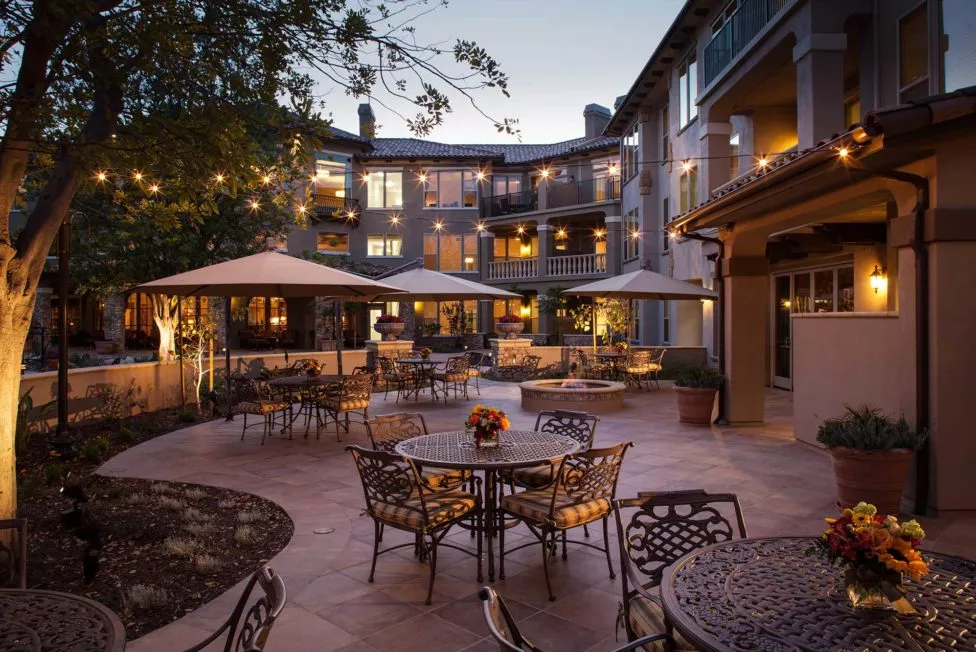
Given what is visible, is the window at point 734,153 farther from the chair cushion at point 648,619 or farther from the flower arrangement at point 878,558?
the flower arrangement at point 878,558

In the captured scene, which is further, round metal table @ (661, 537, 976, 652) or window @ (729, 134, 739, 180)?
window @ (729, 134, 739, 180)

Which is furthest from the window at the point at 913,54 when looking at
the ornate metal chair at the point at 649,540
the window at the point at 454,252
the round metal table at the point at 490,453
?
the window at the point at 454,252

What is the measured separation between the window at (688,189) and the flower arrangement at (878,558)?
15.6 metres

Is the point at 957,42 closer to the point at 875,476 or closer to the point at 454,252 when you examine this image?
the point at 875,476

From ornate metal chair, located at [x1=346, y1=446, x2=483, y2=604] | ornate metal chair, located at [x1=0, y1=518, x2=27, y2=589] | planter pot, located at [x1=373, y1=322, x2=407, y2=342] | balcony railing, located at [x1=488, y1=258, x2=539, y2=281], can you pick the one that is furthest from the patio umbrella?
balcony railing, located at [x1=488, y1=258, x2=539, y2=281]

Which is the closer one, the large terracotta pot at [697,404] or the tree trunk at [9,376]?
the tree trunk at [9,376]

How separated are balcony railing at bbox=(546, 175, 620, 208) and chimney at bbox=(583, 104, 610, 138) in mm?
4515

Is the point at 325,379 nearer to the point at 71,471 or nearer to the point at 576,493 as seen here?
the point at 71,471

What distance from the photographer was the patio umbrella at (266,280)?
342 inches

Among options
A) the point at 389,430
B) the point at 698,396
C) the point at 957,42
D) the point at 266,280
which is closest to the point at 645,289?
the point at 698,396

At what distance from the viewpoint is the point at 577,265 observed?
27.5 meters

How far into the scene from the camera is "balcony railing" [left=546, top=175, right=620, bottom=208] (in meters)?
27.6

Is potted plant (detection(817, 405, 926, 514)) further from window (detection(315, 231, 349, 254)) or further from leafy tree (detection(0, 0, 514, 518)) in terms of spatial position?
window (detection(315, 231, 349, 254))

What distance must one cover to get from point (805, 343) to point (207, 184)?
7712mm
